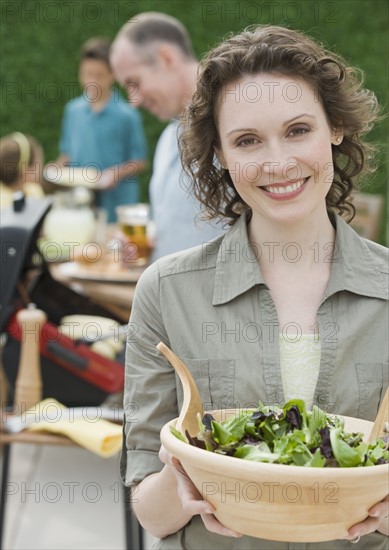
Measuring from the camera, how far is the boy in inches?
227

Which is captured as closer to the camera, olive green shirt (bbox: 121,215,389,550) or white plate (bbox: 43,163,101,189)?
olive green shirt (bbox: 121,215,389,550)

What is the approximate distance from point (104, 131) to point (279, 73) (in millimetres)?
4603

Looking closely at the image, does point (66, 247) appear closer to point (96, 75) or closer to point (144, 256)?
point (144, 256)

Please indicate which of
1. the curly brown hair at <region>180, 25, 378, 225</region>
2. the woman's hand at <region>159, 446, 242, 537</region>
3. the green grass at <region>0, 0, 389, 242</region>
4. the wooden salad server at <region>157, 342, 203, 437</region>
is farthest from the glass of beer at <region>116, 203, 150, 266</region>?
the green grass at <region>0, 0, 389, 242</region>

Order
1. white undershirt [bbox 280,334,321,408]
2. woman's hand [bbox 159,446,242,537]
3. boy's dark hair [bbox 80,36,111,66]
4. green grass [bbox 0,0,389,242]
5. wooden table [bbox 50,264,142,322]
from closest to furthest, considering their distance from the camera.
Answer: woman's hand [bbox 159,446,242,537] < white undershirt [bbox 280,334,321,408] < wooden table [bbox 50,264,142,322] < boy's dark hair [bbox 80,36,111,66] < green grass [bbox 0,0,389,242]

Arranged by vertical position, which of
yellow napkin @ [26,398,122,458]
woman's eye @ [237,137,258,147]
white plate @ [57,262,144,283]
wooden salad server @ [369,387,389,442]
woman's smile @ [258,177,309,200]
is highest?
woman's eye @ [237,137,258,147]

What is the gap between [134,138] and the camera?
19.5 ft

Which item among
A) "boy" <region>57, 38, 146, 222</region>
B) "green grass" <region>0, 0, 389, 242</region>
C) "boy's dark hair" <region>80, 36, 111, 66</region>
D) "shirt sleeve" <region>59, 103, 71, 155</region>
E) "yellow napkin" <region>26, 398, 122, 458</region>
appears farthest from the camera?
"green grass" <region>0, 0, 389, 242</region>

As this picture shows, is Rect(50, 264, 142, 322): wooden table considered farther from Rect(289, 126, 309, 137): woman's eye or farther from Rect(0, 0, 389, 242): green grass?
Rect(0, 0, 389, 242): green grass

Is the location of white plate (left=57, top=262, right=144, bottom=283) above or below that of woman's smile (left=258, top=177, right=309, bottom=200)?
below

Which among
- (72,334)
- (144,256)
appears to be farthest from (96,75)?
(72,334)

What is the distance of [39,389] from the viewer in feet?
9.19

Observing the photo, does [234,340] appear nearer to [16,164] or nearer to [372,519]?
[372,519]

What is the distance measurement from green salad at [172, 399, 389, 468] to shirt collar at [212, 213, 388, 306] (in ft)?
0.77
